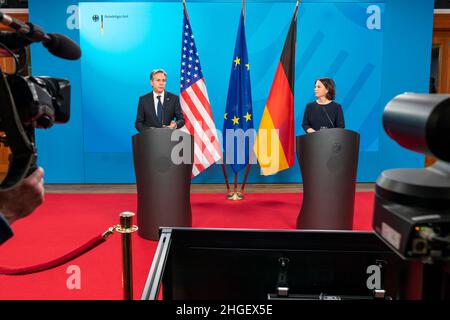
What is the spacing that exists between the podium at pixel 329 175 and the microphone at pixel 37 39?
2.33 m

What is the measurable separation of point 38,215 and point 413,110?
4.16 meters

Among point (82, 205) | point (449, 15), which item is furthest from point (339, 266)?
point (449, 15)

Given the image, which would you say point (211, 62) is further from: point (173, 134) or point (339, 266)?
point (339, 266)

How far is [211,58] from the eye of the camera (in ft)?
18.7

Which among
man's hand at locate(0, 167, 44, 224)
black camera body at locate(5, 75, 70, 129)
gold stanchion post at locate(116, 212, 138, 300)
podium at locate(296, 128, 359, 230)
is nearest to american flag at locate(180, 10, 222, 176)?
podium at locate(296, 128, 359, 230)

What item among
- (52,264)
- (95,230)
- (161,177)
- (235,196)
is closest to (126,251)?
(52,264)

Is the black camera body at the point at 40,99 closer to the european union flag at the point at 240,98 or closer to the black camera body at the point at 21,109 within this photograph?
the black camera body at the point at 21,109

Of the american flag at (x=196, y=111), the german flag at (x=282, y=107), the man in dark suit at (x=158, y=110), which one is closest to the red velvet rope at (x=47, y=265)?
the man in dark suit at (x=158, y=110)

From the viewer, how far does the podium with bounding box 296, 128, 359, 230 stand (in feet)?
10.6

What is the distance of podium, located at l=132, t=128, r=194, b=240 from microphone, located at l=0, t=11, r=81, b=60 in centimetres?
203

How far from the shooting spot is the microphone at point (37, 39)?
0.97 meters

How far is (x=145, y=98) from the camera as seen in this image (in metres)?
4.39

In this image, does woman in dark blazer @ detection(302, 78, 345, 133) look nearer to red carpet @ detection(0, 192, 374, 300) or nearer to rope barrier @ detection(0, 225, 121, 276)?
red carpet @ detection(0, 192, 374, 300)

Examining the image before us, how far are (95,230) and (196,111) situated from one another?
168 centimetres
